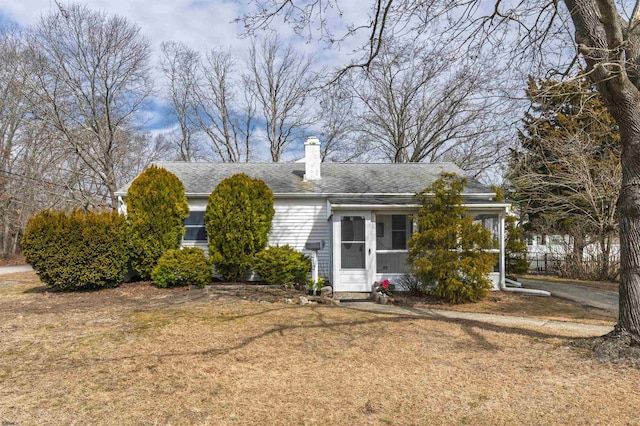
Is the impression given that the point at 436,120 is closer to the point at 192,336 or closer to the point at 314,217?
the point at 314,217

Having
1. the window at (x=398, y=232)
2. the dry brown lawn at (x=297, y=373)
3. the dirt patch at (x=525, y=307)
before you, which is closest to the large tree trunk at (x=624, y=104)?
the dry brown lawn at (x=297, y=373)

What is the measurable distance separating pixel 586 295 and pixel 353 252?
6.66 m

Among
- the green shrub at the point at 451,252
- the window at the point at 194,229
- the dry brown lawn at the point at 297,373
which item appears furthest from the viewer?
the window at the point at 194,229

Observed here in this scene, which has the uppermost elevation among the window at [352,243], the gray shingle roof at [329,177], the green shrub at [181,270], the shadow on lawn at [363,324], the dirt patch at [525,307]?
the gray shingle roof at [329,177]

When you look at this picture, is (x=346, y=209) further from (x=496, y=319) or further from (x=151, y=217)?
(x=151, y=217)

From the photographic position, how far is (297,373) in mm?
4523

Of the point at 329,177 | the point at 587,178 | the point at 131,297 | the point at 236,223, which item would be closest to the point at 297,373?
the point at 131,297

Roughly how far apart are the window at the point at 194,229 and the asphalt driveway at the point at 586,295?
1047 centimetres

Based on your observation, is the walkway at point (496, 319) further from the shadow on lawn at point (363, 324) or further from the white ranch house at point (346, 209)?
the white ranch house at point (346, 209)

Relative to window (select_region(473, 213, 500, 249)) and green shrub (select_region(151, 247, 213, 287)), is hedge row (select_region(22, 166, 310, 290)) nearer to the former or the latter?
green shrub (select_region(151, 247, 213, 287))

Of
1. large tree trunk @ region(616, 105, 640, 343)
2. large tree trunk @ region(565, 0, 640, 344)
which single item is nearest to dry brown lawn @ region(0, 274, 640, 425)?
large tree trunk @ region(616, 105, 640, 343)

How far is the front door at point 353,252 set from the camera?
1068 centimetres

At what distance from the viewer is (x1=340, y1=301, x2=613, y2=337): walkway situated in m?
6.79

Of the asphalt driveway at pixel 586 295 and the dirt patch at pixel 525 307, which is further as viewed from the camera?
the asphalt driveway at pixel 586 295
